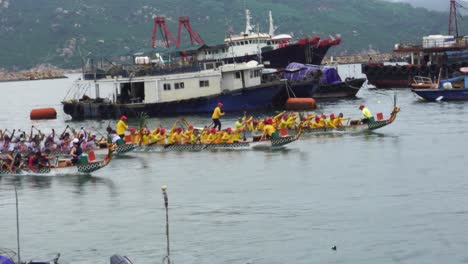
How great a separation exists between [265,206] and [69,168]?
1264 centimetres

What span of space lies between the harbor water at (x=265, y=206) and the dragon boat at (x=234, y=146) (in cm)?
42

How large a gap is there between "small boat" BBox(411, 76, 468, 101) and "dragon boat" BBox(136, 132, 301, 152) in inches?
1411

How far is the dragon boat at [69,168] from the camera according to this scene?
46000 mm

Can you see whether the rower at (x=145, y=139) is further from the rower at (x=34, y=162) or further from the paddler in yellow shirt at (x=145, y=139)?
the rower at (x=34, y=162)

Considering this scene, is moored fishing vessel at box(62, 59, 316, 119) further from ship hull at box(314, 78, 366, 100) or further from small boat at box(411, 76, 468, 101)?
ship hull at box(314, 78, 366, 100)

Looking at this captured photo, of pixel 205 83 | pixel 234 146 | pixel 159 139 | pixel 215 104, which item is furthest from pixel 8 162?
pixel 205 83

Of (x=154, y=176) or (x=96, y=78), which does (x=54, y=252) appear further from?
(x=96, y=78)

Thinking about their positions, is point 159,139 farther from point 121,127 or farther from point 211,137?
point 211,137

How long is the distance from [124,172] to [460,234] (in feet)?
74.5

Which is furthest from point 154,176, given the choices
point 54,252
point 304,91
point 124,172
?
point 304,91

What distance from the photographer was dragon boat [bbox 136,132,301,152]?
5356 centimetres

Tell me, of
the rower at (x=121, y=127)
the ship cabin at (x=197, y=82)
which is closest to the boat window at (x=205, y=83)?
the ship cabin at (x=197, y=82)

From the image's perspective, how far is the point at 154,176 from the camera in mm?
48531

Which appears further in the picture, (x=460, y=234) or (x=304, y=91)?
(x=304, y=91)
